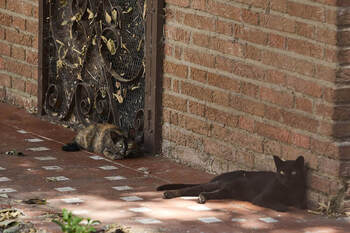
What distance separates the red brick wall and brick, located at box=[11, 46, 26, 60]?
2556 millimetres

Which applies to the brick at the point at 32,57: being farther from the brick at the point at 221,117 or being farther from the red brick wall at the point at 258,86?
the brick at the point at 221,117

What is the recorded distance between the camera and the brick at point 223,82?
9.10 meters

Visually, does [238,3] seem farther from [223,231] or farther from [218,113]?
[223,231]

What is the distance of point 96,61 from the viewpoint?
1088 cm

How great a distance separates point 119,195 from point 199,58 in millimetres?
1567

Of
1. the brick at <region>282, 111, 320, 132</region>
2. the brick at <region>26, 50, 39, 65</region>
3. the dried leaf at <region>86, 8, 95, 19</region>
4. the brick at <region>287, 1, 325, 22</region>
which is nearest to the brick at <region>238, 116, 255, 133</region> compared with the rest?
the brick at <region>282, 111, 320, 132</region>

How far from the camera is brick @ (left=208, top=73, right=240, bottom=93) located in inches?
358

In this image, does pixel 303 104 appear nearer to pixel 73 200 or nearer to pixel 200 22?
pixel 200 22

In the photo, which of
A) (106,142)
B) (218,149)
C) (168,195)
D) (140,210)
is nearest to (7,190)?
(140,210)

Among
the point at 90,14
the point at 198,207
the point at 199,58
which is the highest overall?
the point at 90,14

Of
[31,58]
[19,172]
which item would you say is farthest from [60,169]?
[31,58]

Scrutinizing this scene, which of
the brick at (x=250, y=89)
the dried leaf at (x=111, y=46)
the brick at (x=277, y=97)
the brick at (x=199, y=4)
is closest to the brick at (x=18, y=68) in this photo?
the dried leaf at (x=111, y=46)

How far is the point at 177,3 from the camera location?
9688 millimetres

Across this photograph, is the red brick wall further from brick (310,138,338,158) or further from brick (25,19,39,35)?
brick (25,19,39,35)
